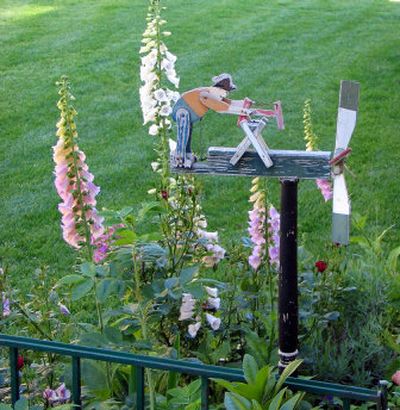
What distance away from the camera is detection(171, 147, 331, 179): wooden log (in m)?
2.19

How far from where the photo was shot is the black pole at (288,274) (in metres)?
2.22

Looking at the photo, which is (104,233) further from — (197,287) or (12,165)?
(12,165)

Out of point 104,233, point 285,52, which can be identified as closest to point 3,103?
point 285,52

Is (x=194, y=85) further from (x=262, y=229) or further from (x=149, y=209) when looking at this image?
(x=149, y=209)

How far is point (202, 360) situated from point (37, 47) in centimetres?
904

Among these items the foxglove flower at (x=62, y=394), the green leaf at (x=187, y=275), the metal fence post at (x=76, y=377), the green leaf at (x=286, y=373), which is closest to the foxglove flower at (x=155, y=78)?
Answer: the green leaf at (x=187, y=275)

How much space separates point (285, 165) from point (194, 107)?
1.11 feet

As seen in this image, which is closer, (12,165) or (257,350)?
(257,350)

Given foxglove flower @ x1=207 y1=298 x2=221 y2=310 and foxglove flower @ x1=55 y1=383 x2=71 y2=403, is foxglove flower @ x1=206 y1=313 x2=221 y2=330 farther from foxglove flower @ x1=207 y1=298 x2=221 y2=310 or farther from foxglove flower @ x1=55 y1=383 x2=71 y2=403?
foxglove flower @ x1=55 y1=383 x2=71 y2=403

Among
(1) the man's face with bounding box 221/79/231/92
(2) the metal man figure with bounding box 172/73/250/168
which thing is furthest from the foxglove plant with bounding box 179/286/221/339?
(1) the man's face with bounding box 221/79/231/92

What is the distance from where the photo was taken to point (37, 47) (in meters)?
11.4

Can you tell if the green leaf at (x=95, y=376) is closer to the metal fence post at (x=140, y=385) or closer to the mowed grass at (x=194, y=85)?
the metal fence post at (x=140, y=385)

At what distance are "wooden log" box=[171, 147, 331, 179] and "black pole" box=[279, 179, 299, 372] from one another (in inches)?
1.1

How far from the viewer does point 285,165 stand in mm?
2197
